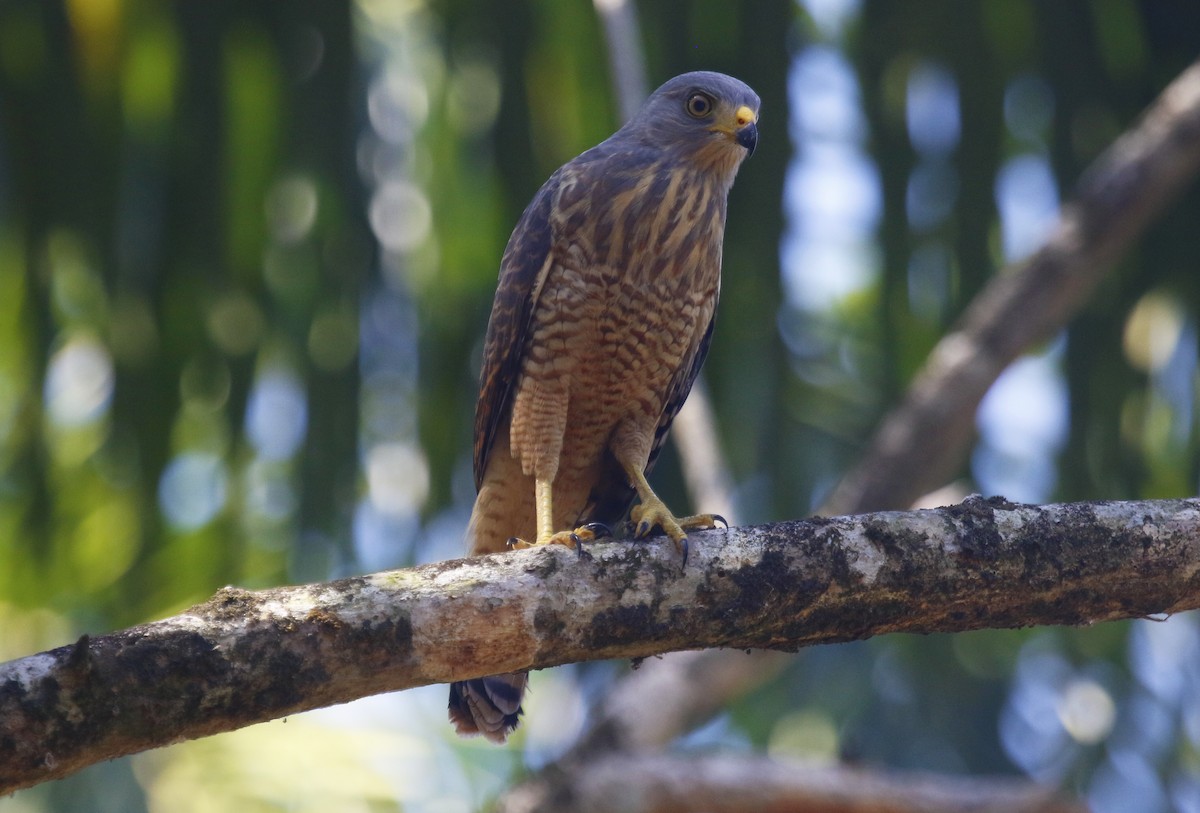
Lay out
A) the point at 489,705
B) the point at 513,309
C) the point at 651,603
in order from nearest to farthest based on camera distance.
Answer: the point at 651,603
the point at 489,705
the point at 513,309

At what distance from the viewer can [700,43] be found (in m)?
6.95

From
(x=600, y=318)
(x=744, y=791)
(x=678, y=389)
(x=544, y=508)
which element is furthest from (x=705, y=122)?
(x=744, y=791)

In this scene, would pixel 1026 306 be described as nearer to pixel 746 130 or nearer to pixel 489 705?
pixel 746 130

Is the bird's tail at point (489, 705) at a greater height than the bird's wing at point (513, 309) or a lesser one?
lesser

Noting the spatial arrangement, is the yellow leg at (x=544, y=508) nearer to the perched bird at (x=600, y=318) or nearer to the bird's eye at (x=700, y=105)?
the perched bird at (x=600, y=318)

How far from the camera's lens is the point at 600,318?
→ 4234 millimetres

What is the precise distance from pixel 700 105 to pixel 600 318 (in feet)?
3.43

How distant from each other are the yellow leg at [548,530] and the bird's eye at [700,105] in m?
1.60

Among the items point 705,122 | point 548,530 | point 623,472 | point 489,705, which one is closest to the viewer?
point 548,530

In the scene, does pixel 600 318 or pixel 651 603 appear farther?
pixel 600 318

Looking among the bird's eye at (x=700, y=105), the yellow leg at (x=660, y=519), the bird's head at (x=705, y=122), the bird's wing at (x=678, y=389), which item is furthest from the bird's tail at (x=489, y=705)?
the bird's eye at (x=700, y=105)

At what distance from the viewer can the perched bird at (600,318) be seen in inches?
167

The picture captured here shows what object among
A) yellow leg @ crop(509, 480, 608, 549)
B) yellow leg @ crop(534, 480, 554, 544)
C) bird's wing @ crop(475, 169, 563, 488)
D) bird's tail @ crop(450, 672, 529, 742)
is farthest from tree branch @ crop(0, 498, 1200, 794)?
bird's wing @ crop(475, 169, 563, 488)

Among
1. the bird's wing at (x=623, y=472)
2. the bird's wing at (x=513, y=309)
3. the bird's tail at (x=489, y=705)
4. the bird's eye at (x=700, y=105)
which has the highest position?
the bird's eye at (x=700, y=105)
